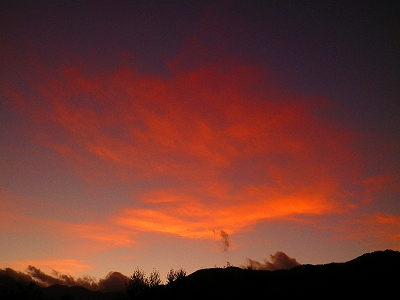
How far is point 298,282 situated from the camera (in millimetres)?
47188

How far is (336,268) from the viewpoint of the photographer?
4884cm

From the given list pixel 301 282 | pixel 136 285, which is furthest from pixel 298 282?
pixel 136 285

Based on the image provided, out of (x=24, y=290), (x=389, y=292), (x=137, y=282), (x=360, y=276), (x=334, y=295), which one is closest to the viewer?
(x=389, y=292)

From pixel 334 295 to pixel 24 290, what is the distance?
6587cm

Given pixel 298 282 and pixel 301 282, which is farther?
pixel 298 282

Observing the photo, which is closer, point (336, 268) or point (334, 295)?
point (334, 295)

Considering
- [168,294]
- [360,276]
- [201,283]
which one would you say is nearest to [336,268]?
[360,276]

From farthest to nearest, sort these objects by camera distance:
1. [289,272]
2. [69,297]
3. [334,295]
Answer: [69,297] → [289,272] → [334,295]

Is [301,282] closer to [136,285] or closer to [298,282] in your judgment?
[298,282]

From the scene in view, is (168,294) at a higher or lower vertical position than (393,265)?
lower

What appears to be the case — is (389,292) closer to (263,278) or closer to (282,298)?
(282,298)

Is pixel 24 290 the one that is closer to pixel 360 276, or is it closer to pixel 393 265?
pixel 360 276

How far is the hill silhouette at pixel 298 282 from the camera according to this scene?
39375 millimetres

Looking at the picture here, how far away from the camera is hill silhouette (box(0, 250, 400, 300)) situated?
39375 millimetres
